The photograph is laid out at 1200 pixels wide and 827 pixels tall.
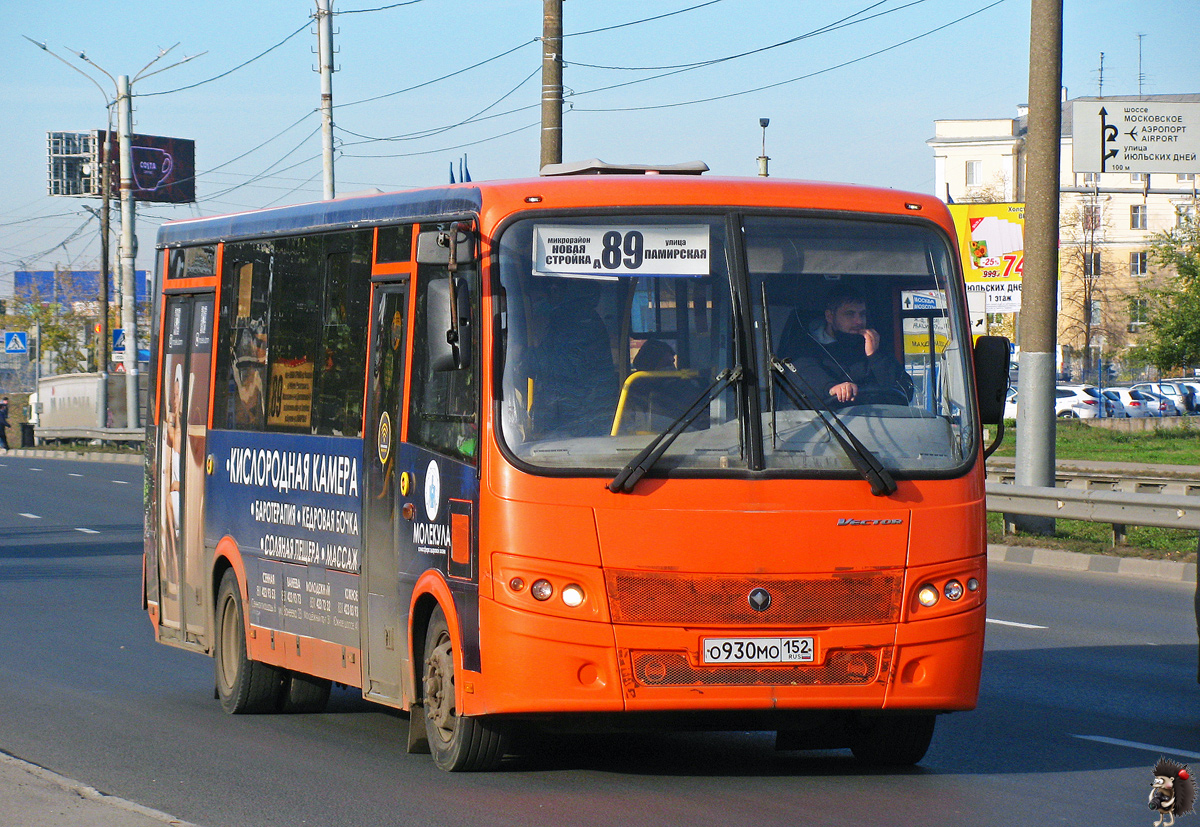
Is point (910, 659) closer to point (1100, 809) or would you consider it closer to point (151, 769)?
point (1100, 809)

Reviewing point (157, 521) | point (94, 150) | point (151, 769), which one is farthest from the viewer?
point (94, 150)

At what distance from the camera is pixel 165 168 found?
344ft

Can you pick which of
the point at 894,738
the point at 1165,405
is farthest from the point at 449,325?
the point at 1165,405

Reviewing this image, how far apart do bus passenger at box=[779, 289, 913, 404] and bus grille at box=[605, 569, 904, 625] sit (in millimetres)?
792

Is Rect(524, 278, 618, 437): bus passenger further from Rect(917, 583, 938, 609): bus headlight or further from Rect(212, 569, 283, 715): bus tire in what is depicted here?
Rect(212, 569, 283, 715): bus tire

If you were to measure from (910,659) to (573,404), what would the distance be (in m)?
1.70

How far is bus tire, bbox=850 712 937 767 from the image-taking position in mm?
7852

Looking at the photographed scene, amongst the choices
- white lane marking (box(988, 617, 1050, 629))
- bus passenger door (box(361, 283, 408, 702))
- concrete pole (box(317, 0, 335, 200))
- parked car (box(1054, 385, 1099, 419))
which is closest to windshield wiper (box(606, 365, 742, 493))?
bus passenger door (box(361, 283, 408, 702))

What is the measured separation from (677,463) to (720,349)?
1.78ft

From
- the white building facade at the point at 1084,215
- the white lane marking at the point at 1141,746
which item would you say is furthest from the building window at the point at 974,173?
the white lane marking at the point at 1141,746

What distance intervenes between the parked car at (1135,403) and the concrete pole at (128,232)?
32.5 meters

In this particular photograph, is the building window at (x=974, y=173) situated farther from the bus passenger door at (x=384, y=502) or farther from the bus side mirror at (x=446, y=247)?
the bus side mirror at (x=446, y=247)

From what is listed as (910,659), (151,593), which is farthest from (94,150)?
(910,659)

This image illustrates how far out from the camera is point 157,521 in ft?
38.2
